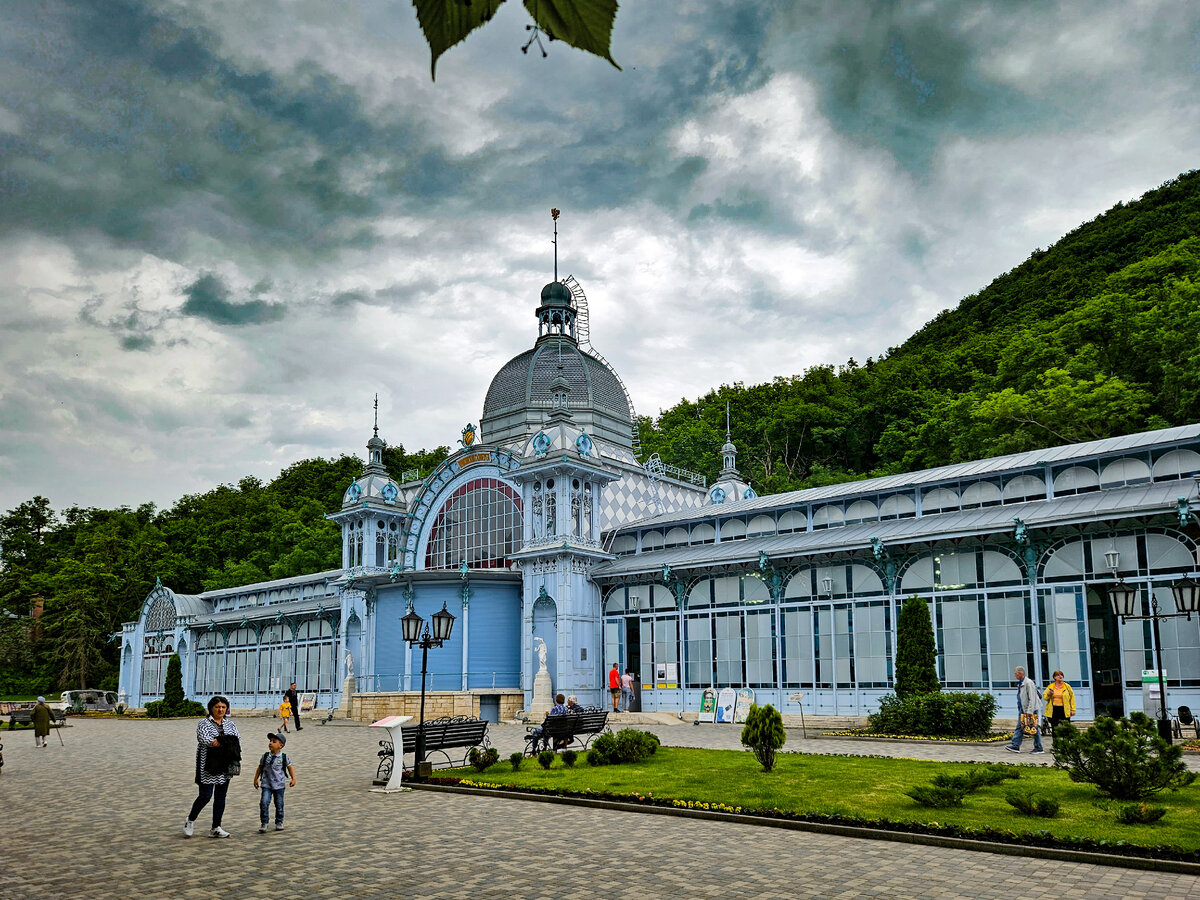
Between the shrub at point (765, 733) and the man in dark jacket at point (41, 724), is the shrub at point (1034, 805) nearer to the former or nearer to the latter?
the shrub at point (765, 733)

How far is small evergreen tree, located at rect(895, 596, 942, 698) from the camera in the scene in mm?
24562

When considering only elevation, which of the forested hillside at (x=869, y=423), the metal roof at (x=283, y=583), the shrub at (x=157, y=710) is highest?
the forested hillside at (x=869, y=423)

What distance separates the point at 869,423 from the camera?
197 feet

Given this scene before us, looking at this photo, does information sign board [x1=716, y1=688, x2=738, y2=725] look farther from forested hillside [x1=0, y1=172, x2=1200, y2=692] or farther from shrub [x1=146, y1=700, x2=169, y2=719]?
shrub [x1=146, y1=700, x2=169, y2=719]

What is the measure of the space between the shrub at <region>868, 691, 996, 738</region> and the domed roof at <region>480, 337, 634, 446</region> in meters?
25.0

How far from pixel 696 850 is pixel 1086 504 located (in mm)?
19316

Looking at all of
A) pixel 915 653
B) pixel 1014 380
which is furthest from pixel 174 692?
pixel 1014 380

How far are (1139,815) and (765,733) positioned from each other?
5993 mm

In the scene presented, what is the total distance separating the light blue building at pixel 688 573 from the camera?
24938 millimetres

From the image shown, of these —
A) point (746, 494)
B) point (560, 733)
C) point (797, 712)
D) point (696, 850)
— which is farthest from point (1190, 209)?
point (696, 850)

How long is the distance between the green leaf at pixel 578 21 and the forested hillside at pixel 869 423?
43373mm

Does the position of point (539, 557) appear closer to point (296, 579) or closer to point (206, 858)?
point (296, 579)

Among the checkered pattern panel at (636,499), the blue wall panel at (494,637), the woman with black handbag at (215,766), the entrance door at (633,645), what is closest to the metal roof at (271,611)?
the blue wall panel at (494,637)

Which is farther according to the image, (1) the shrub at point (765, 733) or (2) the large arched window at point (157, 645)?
(2) the large arched window at point (157, 645)
